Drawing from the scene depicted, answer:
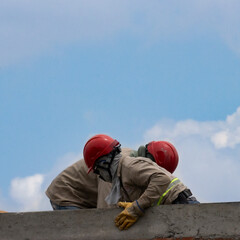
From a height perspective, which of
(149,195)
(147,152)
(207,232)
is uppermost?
(147,152)

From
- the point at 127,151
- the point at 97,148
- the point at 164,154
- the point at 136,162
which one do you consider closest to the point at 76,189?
the point at 127,151

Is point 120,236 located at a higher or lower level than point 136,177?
lower

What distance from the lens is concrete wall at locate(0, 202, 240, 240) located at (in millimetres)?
5988

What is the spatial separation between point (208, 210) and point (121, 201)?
3.04 feet

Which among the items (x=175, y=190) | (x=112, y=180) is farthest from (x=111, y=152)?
(x=175, y=190)

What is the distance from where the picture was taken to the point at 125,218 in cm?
604

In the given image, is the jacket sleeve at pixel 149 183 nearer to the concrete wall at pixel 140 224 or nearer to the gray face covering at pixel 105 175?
the concrete wall at pixel 140 224

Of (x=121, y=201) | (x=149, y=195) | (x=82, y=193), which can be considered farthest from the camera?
(x=82, y=193)

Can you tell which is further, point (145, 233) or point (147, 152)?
point (147, 152)

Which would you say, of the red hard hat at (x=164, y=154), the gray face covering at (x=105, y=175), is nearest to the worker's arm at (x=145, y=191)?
the gray face covering at (x=105, y=175)

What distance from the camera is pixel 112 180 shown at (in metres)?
6.49

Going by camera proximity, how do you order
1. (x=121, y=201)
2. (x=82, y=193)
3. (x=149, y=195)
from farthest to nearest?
(x=82, y=193) < (x=121, y=201) < (x=149, y=195)

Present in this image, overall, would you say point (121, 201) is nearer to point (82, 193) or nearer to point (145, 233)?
point (145, 233)

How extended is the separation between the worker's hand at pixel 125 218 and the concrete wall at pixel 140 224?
5 cm
